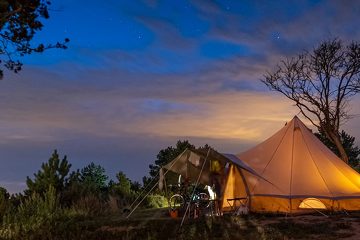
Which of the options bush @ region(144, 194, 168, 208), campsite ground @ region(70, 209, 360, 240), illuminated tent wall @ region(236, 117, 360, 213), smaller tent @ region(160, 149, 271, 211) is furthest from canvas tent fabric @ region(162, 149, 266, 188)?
bush @ region(144, 194, 168, 208)

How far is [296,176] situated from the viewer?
18.9 metres

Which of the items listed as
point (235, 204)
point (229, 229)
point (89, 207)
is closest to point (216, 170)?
point (235, 204)

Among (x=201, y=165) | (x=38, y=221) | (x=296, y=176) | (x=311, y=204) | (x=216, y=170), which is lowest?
(x=311, y=204)

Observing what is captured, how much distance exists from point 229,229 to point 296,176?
6204mm

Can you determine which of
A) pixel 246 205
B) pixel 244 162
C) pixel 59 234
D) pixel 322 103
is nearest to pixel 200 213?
pixel 246 205

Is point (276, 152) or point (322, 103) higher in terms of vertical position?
point (322, 103)

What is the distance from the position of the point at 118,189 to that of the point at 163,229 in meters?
12.6

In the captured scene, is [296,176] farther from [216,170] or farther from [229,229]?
[229,229]

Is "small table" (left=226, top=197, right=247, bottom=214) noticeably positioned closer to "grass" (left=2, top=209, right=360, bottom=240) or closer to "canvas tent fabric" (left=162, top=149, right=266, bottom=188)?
"canvas tent fabric" (left=162, top=149, right=266, bottom=188)

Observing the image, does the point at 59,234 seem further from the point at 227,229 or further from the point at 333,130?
the point at 333,130

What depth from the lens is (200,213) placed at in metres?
17.9

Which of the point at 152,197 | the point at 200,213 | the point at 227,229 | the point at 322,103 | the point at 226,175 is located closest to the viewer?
the point at 227,229

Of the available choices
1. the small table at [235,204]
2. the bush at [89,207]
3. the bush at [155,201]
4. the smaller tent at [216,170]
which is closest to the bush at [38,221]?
the bush at [89,207]

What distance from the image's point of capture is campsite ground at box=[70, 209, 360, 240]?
12367 millimetres
